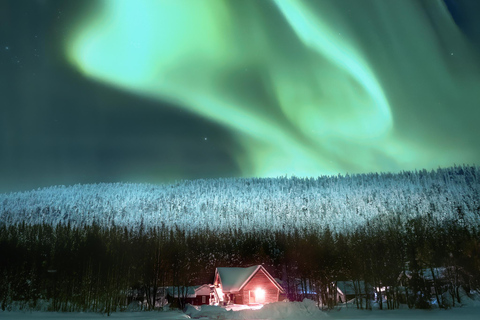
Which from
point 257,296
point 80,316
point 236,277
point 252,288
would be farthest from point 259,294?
point 80,316

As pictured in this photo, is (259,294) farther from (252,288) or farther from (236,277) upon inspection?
(236,277)

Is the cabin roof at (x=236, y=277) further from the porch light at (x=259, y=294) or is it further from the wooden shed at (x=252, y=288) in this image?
the porch light at (x=259, y=294)

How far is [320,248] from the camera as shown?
222 feet

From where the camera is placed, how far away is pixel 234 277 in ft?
194

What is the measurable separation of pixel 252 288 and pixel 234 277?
509 centimetres

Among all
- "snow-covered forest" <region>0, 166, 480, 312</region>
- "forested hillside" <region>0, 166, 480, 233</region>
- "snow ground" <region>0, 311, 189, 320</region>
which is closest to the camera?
"snow ground" <region>0, 311, 189, 320</region>

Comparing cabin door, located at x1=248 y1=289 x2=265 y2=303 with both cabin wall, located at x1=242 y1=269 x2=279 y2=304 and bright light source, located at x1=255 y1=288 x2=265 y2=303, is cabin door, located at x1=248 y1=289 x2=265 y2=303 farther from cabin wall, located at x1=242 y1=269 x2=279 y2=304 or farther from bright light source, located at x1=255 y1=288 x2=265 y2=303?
cabin wall, located at x1=242 y1=269 x2=279 y2=304

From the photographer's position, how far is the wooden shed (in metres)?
54.6

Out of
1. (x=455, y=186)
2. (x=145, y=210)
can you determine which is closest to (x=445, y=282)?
(x=455, y=186)

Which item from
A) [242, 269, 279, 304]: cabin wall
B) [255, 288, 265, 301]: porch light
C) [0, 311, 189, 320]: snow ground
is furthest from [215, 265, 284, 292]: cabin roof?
[0, 311, 189, 320]: snow ground

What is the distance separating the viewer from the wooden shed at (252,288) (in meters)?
54.6

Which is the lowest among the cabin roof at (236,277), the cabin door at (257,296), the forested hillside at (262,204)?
the cabin door at (257,296)

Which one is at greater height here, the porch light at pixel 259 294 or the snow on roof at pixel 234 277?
the snow on roof at pixel 234 277

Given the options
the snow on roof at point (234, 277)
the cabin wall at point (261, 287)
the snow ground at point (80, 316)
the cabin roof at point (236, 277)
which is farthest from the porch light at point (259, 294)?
the snow ground at point (80, 316)
